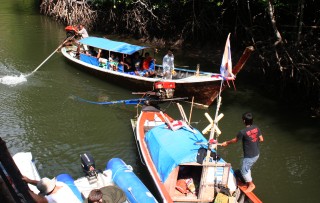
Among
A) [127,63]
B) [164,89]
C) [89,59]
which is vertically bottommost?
[164,89]

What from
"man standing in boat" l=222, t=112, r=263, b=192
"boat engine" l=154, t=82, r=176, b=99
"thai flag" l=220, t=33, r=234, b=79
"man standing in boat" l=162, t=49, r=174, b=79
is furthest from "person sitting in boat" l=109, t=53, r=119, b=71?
"man standing in boat" l=222, t=112, r=263, b=192

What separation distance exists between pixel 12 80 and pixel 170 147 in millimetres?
9758

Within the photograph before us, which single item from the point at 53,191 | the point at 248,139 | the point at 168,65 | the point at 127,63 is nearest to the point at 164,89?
the point at 168,65

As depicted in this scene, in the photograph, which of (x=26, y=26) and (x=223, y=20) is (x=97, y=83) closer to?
(x=223, y=20)

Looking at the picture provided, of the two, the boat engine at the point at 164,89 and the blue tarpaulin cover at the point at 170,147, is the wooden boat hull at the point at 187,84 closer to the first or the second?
the boat engine at the point at 164,89

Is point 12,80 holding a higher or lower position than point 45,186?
lower

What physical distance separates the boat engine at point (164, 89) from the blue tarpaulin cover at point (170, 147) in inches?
120

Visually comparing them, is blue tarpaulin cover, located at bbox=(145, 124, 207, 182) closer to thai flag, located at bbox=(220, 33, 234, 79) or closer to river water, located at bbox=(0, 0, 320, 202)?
river water, located at bbox=(0, 0, 320, 202)

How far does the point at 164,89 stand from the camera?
11.5 metres

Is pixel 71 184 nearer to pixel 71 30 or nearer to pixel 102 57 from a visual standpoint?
pixel 102 57

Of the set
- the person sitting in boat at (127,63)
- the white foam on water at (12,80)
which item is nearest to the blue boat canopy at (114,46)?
the person sitting in boat at (127,63)

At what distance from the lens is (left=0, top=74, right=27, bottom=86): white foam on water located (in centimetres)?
1421

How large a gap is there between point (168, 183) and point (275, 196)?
2.98 metres

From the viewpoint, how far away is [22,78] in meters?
14.7
